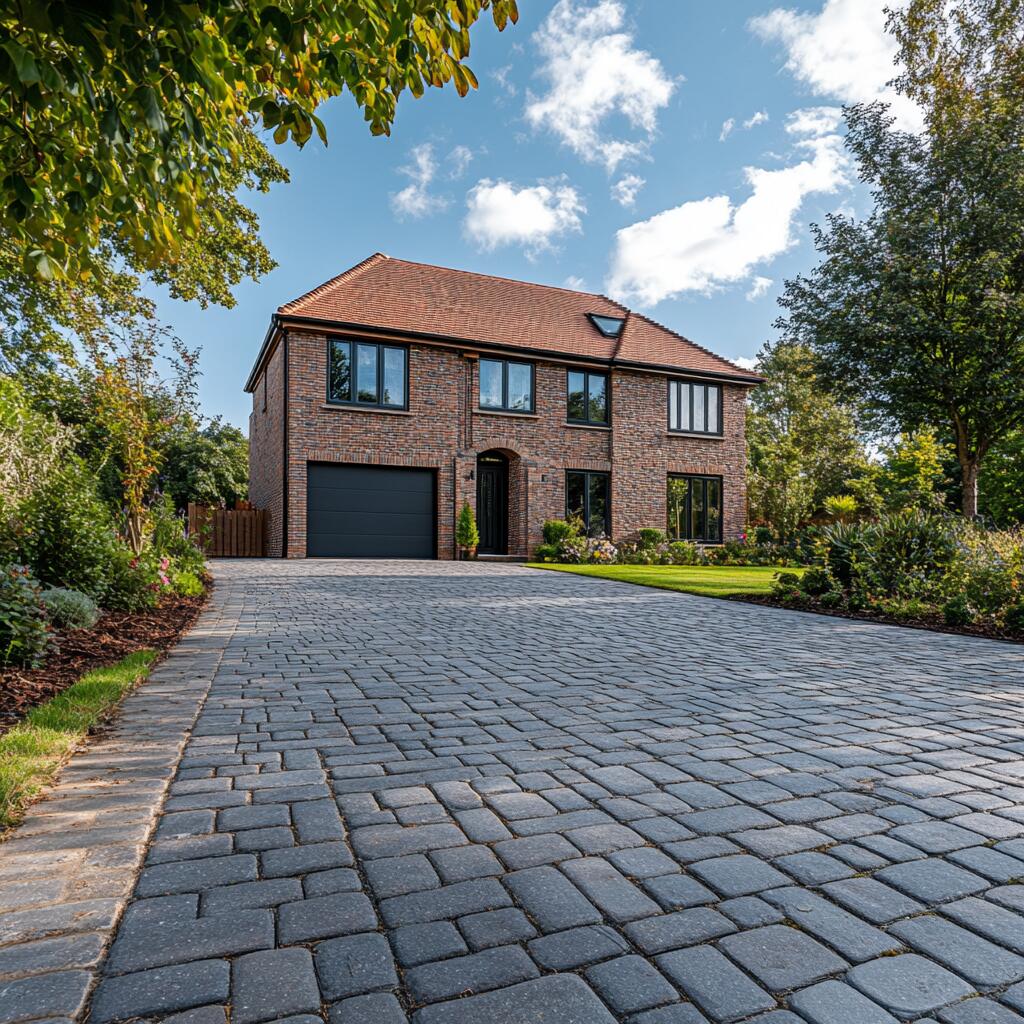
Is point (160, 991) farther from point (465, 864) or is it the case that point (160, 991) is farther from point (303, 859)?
point (465, 864)

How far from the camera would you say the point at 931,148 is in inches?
603

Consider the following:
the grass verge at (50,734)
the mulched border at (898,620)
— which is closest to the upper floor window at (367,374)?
the mulched border at (898,620)

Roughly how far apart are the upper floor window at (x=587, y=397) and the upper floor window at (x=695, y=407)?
2.65 meters

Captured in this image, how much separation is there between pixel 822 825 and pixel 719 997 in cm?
114

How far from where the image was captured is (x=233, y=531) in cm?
1864

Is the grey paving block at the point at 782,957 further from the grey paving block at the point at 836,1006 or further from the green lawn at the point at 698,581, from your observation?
the green lawn at the point at 698,581

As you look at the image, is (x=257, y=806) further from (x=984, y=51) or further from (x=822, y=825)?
(x=984, y=51)

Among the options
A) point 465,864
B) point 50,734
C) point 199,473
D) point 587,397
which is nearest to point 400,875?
point 465,864

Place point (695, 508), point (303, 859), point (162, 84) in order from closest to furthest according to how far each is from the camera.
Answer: point (303, 859), point (162, 84), point (695, 508)

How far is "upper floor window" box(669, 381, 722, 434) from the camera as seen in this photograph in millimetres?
22078

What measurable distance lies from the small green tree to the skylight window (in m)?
8.36

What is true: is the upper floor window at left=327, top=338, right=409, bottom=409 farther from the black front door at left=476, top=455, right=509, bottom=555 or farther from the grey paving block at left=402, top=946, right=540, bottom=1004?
the grey paving block at left=402, top=946, right=540, bottom=1004

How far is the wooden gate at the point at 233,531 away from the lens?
60.7 feet

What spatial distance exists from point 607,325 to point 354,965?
74.4 feet
